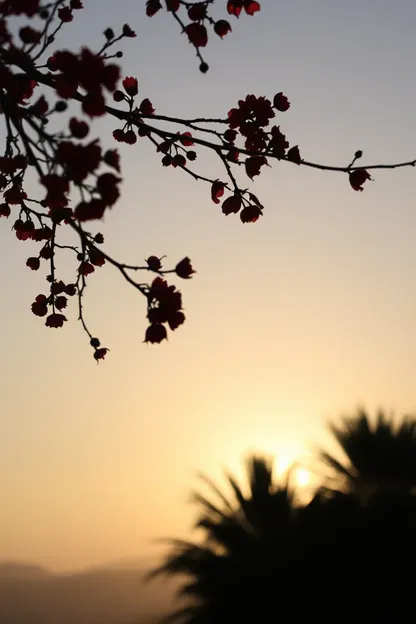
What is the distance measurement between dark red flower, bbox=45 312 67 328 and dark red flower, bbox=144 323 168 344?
4.83 feet

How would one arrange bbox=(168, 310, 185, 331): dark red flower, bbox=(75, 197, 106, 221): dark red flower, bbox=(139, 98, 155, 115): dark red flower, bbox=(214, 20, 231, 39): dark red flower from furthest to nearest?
1. bbox=(139, 98, 155, 115): dark red flower
2. bbox=(214, 20, 231, 39): dark red flower
3. bbox=(168, 310, 185, 331): dark red flower
4. bbox=(75, 197, 106, 221): dark red flower

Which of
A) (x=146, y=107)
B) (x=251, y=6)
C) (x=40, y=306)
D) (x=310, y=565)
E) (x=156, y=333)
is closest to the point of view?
(x=156, y=333)

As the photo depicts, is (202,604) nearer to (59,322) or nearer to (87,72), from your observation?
(59,322)

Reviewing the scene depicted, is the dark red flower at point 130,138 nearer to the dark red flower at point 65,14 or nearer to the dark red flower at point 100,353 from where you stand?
the dark red flower at point 65,14

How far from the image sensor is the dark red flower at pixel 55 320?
397 cm

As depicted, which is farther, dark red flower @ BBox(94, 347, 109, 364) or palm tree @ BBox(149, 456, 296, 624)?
palm tree @ BBox(149, 456, 296, 624)

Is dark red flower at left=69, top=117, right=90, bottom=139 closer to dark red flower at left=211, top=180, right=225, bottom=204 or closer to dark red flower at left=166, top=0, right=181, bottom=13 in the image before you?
dark red flower at left=166, top=0, right=181, bottom=13

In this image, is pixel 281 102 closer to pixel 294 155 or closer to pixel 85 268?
pixel 294 155

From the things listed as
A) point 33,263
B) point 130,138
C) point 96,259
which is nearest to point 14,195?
point 33,263

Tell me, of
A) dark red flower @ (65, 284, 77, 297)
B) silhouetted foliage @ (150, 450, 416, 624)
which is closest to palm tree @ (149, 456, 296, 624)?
silhouetted foliage @ (150, 450, 416, 624)

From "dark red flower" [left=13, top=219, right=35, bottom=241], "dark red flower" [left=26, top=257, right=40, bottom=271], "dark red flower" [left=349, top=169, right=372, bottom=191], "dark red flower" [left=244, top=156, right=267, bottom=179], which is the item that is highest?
"dark red flower" [left=13, top=219, right=35, bottom=241]

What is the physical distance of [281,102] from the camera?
4020mm

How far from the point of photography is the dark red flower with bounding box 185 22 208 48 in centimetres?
326

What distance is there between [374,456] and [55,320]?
10.8 m
